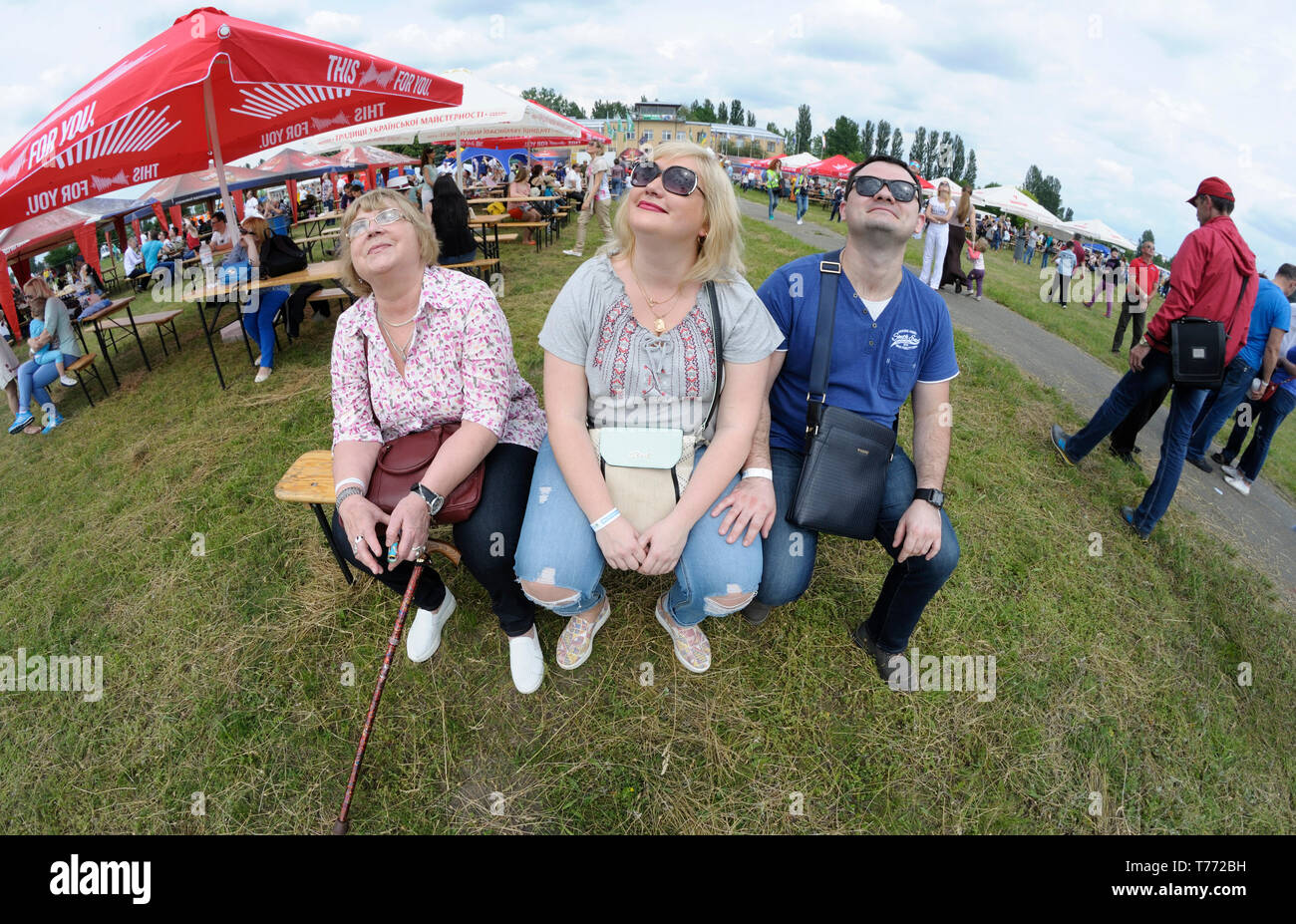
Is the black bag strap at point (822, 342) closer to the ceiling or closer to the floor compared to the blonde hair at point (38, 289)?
closer to the ceiling

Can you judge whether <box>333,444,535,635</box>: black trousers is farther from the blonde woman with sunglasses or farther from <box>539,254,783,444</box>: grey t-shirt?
<box>539,254,783,444</box>: grey t-shirt

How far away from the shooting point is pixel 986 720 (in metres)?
Result: 2.51

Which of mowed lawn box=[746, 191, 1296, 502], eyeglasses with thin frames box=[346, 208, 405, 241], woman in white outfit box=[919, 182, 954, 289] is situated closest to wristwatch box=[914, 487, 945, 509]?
eyeglasses with thin frames box=[346, 208, 405, 241]

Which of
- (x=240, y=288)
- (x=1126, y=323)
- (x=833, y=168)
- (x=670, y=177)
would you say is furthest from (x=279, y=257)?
(x=833, y=168)

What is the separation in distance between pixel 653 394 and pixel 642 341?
221 mm

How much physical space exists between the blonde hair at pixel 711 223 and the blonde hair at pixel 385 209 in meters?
0.87

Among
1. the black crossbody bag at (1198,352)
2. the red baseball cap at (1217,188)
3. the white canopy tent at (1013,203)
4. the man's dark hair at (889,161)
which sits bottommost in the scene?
the black crossbody bag at (1198,352)

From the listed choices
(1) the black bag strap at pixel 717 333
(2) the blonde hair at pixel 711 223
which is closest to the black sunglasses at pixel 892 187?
(2) the blonde hair at pixel 711 223

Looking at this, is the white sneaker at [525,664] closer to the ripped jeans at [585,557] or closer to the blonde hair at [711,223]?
the ripped jeans at [585,557]

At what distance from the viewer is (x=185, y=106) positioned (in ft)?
12.8

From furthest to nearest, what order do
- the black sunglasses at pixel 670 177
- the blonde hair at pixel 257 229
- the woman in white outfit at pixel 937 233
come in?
the woman in white outfit at pixel 937 233, the blonde hair at pixel 257 229, the black sunglasses at pixel 670 177

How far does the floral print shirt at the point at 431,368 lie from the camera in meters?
2.40
